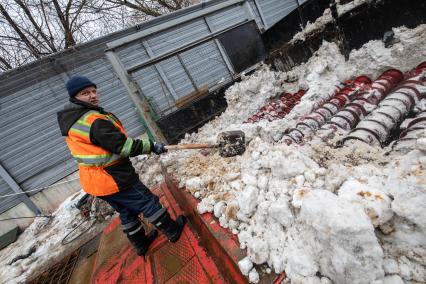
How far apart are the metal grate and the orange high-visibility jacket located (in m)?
2.39

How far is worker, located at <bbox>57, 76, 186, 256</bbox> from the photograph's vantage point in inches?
93.0

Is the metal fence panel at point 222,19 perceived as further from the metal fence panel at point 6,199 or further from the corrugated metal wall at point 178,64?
the metal fence panel at point 6,199

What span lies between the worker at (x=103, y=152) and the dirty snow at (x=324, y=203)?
0.53 meters

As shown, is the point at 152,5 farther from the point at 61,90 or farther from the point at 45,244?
the point at 45,244

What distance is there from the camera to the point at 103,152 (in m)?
2.44

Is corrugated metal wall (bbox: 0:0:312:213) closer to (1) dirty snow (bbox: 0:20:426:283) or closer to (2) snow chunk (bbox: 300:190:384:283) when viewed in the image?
(1) dirty snow (bbox: 0:20:426:283)

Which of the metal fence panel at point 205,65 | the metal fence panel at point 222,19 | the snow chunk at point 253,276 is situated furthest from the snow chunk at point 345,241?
the metal fence panel at point 222,19

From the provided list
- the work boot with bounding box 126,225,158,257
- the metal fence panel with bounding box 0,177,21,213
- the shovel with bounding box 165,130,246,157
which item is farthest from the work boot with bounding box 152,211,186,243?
the metal fence panel with bounding box 0,177,21,213

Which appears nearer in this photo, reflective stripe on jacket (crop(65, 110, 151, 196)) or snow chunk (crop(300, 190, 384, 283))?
snow chunk (crop(300, 190, 384, 283))

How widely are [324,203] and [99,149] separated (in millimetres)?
2108

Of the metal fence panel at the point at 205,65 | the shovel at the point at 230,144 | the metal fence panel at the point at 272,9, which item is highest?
the metal fence panel at the point at 272,9

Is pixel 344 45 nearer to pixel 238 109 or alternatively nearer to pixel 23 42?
pixel 238 109

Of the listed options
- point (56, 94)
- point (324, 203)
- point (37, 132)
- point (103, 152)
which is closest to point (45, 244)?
point (37, 132)

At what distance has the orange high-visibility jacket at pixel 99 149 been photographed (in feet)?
7.70
